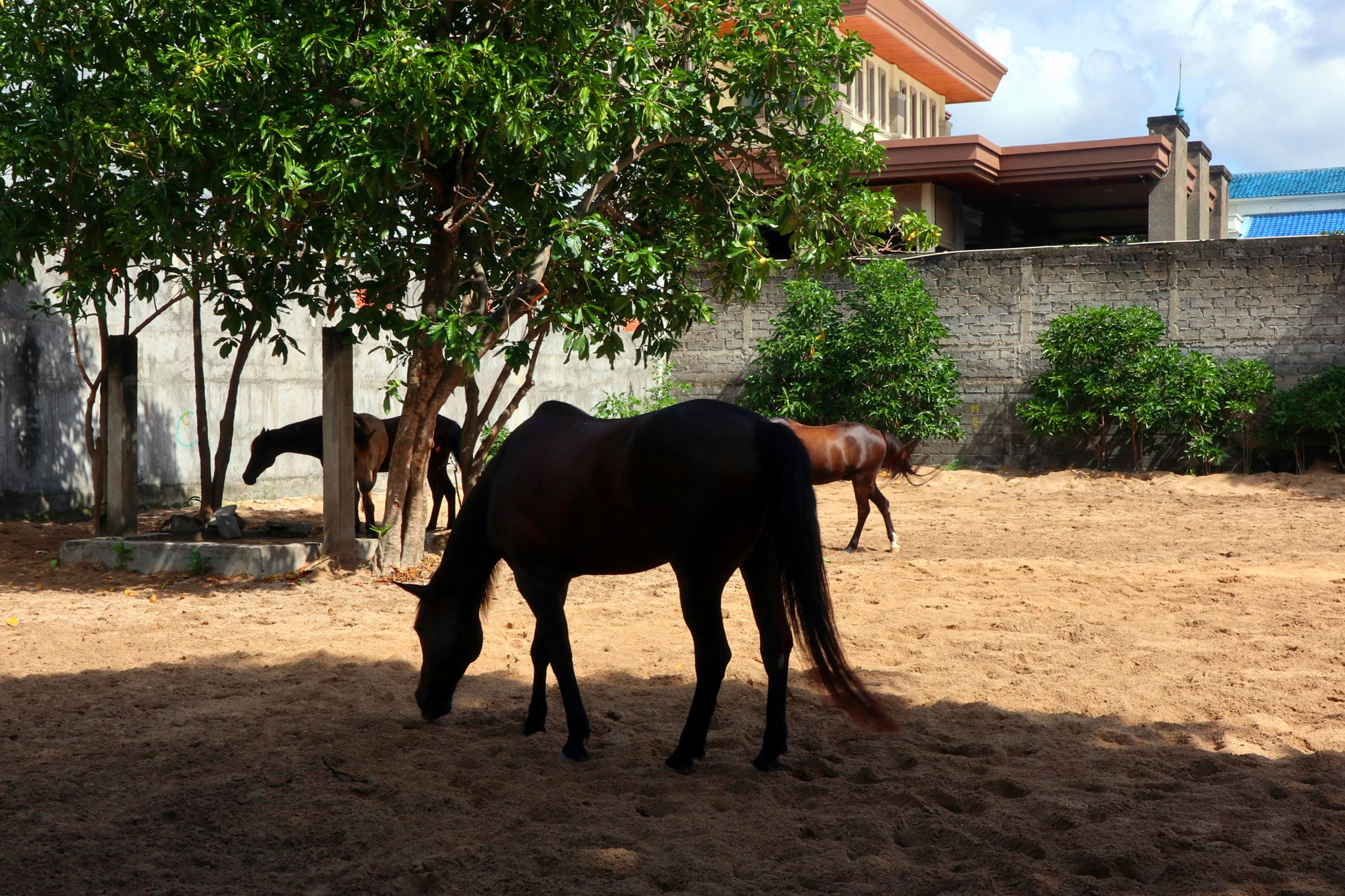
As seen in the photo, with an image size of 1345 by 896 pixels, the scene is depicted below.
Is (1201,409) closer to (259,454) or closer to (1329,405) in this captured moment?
(1329,405)

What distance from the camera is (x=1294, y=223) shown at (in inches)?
1353

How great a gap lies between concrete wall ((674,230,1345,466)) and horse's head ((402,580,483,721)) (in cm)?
1206

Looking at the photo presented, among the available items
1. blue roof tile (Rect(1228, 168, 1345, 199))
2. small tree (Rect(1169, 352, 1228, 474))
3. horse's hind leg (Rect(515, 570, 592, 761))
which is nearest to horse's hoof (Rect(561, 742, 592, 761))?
horse's hind leg (Rect(515, 570, 592, 761))

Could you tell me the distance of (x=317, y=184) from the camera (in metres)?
5.86

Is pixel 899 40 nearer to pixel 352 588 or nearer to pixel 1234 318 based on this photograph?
pixel 1234 318

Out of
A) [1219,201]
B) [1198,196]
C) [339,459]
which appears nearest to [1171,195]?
[1198,196]

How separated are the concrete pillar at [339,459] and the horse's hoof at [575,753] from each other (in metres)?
4.45

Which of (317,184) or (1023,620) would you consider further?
(1023,620)

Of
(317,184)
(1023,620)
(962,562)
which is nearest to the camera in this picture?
(317,184)

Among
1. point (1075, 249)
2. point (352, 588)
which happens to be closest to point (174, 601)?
point (352, 588)

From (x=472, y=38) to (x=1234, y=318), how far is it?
36.1 feet

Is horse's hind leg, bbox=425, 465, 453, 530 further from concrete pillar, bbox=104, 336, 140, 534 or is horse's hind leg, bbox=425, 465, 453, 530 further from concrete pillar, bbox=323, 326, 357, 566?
concrete pillar, bbox=104, 336, 140, 534

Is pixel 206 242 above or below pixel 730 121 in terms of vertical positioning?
below

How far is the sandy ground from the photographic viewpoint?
9.55 ft
